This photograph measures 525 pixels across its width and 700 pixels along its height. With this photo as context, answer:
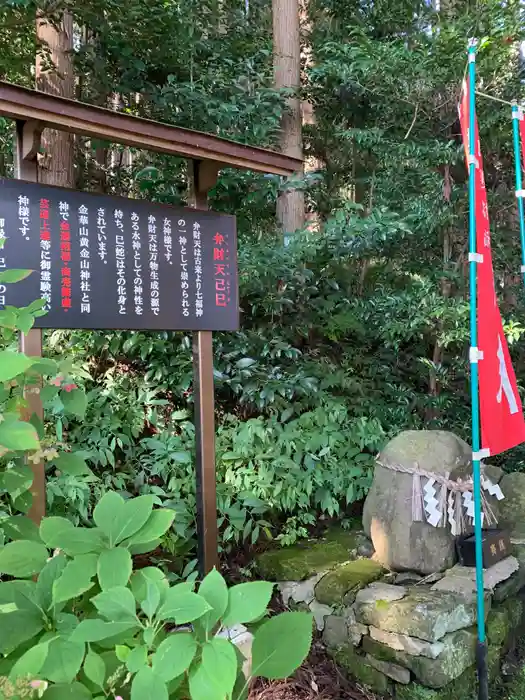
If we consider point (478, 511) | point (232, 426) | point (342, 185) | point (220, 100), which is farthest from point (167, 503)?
point (342, 185)

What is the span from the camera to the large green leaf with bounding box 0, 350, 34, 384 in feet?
2.98

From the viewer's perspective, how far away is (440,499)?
3.34 meters

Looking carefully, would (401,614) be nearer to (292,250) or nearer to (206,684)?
(206,684)

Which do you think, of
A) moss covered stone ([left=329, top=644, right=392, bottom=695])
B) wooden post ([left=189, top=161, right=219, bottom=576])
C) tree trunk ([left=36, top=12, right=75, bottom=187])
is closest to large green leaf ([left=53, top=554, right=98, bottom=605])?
wooden post ([left=189, top=161, right=219, bottom=576])

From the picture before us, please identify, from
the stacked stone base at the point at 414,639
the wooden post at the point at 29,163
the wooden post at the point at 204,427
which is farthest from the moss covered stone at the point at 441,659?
the wooden post at the point at 29,163

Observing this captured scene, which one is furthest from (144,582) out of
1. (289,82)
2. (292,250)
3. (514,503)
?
(289,82)

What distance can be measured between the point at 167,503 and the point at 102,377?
5.09 feet

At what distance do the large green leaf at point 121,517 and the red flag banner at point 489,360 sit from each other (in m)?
2.32

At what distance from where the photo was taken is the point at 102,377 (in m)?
4.54

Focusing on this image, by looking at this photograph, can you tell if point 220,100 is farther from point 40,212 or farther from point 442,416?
point 442,416

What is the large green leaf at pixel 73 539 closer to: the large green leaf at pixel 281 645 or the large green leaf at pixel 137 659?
the large green leaf at pixel 137 659

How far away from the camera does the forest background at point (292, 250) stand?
3961 millimetres

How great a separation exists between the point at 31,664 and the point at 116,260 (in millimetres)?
2190

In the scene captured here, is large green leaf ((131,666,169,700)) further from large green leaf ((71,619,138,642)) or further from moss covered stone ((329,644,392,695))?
moss covered stone ((329,644,392,695))
